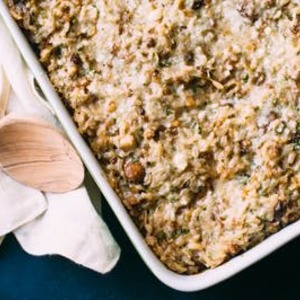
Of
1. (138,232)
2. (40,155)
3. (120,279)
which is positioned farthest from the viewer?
(120,279)

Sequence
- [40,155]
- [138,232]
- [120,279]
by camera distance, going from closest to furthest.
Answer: [138,232], [40,155], [120,279]

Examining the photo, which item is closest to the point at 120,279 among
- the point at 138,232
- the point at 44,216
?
the point at 44,216

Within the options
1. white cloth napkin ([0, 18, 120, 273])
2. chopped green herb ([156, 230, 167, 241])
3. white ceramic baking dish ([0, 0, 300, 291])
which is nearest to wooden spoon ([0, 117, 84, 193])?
white cloth napkin ([0, 18, 120, 273])

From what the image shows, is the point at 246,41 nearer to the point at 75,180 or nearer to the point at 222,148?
the point at 222,148

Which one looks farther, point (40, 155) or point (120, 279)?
point (120, 279)

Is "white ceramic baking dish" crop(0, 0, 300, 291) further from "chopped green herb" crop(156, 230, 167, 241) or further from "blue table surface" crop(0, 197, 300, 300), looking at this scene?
"blue table surface" crop(0, 197, 300, 300)

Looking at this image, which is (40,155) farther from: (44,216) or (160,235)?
(160,235)
